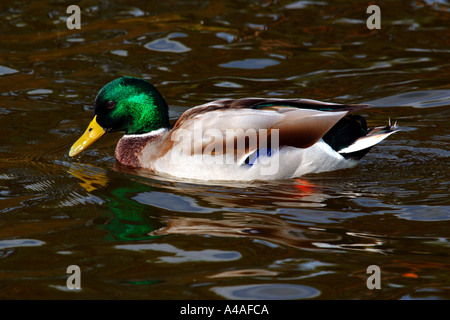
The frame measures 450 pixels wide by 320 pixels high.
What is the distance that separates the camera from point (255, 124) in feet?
20.3

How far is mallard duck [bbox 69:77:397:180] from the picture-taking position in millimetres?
6191

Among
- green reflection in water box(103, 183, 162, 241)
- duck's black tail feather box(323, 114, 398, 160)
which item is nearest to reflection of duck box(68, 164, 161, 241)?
green reflection in water box(103, 183, 162, 241)

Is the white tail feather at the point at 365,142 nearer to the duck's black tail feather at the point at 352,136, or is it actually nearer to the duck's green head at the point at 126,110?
the duck's black tail feather at the point at 352,136

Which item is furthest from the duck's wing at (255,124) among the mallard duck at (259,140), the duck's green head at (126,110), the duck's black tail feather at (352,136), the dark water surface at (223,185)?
the duck's green head at (126,110)

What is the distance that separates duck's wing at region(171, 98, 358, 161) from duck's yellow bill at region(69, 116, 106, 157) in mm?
827

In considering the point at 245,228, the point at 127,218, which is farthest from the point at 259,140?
the point at 127,218

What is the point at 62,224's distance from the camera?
5.34 meters

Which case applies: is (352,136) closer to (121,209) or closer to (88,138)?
(121,209)

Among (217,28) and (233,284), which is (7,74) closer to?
(217,28)

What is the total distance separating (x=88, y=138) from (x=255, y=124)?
5.36 ft

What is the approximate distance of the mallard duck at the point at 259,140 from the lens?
6.19 meters

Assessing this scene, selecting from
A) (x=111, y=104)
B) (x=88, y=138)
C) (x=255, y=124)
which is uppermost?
(x=111, y=104)
